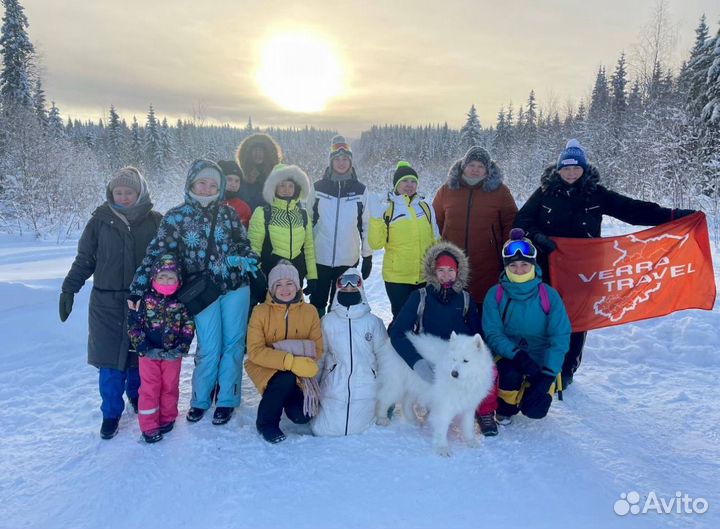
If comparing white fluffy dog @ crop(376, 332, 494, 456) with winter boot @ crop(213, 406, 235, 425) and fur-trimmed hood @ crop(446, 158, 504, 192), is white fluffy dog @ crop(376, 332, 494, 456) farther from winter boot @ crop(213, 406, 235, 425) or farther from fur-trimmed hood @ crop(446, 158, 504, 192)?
fur-trimmed hood @ crop(446, 158, 504, 192)

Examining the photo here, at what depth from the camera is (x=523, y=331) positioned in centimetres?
378

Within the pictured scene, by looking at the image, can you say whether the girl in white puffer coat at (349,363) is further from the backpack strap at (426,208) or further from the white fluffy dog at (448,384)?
the backpack strap at (426,208)

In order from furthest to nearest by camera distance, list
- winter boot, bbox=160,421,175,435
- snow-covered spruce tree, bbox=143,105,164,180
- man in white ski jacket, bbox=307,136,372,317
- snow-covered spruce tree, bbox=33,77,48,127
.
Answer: snow-covered spruce tree, bbox=143,105,164,180, snow-covered spruce tree, bbox=33,77,48,127, man in white ski jacket, bbox=307,136,372,317, winter boot, bbox=160,421,175,435

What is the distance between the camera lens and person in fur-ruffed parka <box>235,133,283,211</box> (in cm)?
490

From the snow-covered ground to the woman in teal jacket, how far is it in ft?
1.00

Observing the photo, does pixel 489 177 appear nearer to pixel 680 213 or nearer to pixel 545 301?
pixel 545 301

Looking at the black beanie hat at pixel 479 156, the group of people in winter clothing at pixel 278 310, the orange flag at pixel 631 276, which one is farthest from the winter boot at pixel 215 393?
the orange flag at pixel 631 276

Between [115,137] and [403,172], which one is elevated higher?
[115,137]

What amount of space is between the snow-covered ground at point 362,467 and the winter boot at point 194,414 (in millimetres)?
91

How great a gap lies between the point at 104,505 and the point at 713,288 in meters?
5.71

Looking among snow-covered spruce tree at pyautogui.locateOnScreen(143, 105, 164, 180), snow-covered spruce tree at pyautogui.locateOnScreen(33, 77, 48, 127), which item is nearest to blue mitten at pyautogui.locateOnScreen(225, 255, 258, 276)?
snow-covered spruce tree at pyautogui.locateOnScreen(33, 77, 48, 127)

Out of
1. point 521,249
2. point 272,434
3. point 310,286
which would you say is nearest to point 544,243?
point 521,249

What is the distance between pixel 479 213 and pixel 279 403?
9.17 ft

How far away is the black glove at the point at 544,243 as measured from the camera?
419cm
